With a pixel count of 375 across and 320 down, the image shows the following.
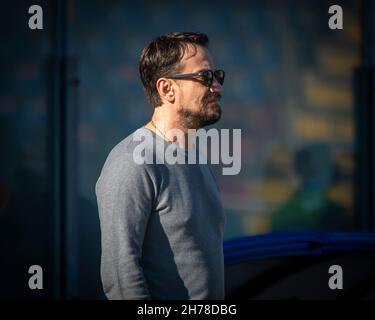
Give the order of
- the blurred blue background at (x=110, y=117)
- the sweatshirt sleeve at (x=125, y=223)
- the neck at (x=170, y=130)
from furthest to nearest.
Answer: the blurred blue background at (x=110, y=117) < the neck at (x=170, y=130) < the sweatshirt sleeve at (x=125, y=223)

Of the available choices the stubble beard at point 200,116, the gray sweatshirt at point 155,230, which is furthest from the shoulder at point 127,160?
the stubble beard at point 200,116

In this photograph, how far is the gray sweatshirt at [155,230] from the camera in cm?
198

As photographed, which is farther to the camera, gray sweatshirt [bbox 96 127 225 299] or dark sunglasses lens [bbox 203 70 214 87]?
dark sunglasses lens [bbox 203 70 214 87]

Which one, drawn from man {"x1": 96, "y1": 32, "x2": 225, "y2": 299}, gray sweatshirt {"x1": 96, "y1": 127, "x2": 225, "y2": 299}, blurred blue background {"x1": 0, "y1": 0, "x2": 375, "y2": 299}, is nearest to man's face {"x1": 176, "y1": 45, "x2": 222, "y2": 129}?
man {"x1": 96, "y1": 32, "x2": 225, "y2": 299}

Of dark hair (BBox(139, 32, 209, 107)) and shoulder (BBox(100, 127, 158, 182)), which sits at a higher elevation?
dark hair (BBox(139, 32, 209, 107))

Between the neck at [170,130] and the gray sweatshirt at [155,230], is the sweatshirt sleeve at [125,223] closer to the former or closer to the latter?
the gray sweatshirt at [155,230]

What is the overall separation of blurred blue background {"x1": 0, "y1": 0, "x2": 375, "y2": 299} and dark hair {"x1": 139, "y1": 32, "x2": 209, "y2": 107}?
124 inches

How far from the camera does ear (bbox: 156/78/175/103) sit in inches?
88.6

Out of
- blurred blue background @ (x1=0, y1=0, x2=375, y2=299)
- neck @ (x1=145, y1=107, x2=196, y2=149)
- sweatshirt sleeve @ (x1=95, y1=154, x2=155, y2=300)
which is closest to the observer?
sweatshirt sleeve @ (x1=95, y1=154, x2=155, y2=300)

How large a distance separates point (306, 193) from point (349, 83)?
3.21 ft

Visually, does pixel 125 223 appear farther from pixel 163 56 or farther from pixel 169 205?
pixel 163 56

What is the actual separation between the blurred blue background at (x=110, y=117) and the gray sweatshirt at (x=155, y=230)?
3.31 metres

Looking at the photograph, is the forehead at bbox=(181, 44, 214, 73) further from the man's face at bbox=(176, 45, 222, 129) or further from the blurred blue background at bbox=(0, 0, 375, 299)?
the blurred blue background at bbox=(0, 0, 375, 299)

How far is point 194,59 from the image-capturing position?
2.23 m
